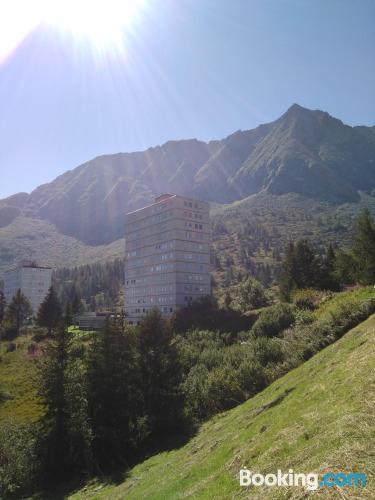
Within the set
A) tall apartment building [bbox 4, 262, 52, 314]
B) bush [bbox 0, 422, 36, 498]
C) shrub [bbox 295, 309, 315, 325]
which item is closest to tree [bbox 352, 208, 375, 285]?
shrub [bbox 295, 309, 315, 325]

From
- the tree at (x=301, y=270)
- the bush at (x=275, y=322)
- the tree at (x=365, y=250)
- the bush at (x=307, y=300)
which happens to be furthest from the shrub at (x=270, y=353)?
the tree at (x=301, y=270)

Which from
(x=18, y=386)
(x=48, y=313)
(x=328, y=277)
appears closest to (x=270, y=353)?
(x=328, y=277)

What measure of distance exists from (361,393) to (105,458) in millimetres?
24388

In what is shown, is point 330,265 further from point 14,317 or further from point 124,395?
point 14,317

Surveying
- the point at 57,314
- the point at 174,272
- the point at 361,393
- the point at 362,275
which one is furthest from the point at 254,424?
the point at 57,314

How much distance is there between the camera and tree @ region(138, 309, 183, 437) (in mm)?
31719

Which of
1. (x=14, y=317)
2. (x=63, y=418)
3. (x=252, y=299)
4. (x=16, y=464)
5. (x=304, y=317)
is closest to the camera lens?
(x=16, y=464)

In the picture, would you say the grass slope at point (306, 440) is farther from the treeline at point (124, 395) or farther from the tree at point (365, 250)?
the tree at point (365, 250)

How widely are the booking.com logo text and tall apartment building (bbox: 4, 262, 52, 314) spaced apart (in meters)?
180

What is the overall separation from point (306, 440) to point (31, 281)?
18470 cm

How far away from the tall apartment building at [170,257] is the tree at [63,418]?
50.3 meters

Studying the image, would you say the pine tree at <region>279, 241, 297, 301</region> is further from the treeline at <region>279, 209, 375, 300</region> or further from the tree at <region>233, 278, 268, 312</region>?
the tree at <region>233, 278, 268, 312</region>

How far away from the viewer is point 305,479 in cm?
809

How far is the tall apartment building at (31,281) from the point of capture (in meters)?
176
